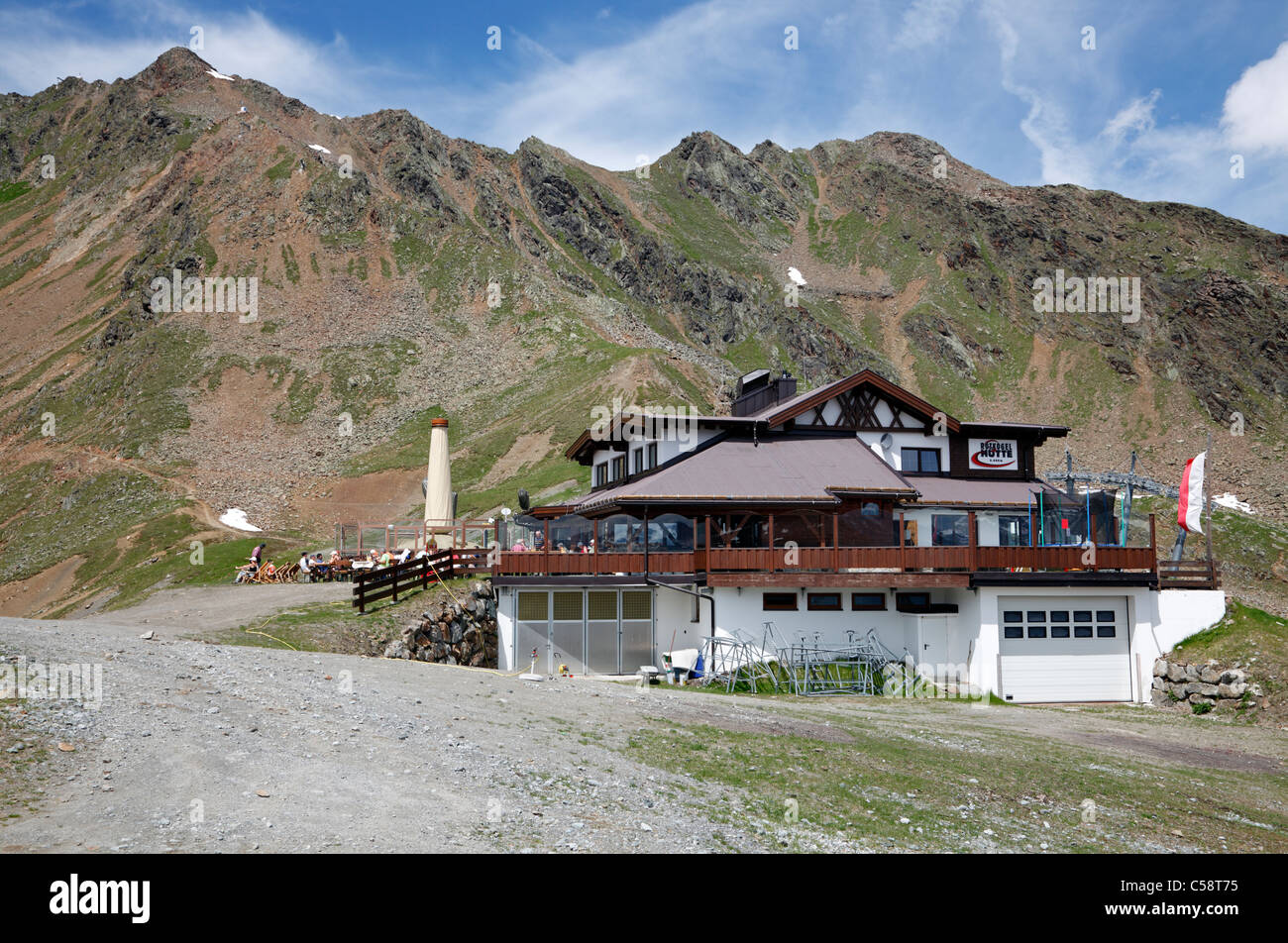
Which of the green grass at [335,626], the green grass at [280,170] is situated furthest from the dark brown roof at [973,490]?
the green grass at [280,170]

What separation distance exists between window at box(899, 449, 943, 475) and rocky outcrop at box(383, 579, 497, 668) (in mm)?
17232

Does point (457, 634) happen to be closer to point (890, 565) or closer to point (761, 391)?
point (890, 565)

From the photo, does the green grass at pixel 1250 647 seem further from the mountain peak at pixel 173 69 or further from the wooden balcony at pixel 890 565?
the mountain peak at pixel 173 69

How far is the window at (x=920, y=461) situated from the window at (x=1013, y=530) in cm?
400

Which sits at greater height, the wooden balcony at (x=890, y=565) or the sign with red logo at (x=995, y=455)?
the sign with red logo at (x=995, y=455)

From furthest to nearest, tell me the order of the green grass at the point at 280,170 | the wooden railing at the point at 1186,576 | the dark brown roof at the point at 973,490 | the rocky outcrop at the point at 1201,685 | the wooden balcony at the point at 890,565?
the green grass at the point at 280,170, the dark brown roof at the point at 973,490, the wooden railing at the point at 1186,576, the wooden balcony at the point at 890,565, the rocky outcrop at the point at 1201,685

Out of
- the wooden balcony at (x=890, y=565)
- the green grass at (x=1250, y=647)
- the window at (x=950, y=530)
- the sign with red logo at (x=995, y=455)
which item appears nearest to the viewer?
the green grass at (x=1250, y=647)

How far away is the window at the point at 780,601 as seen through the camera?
28000 mm

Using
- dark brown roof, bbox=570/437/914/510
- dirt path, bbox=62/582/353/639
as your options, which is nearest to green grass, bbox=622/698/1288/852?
dark brown roof, bbox=570/437/914/510

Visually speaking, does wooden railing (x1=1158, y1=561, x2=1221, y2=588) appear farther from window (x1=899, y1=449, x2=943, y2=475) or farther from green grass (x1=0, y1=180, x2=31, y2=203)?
green grass (x1=0, y1=180, x2=31, y2=203)

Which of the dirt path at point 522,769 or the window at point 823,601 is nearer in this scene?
the dirt path at point 522,769

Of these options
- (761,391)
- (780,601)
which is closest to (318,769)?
(780,601)

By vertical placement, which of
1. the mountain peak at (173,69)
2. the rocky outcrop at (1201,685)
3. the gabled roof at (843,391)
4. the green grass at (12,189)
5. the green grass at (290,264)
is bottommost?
the rocky outcrop at (1201,685)

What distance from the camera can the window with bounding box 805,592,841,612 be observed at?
92.1 feet
